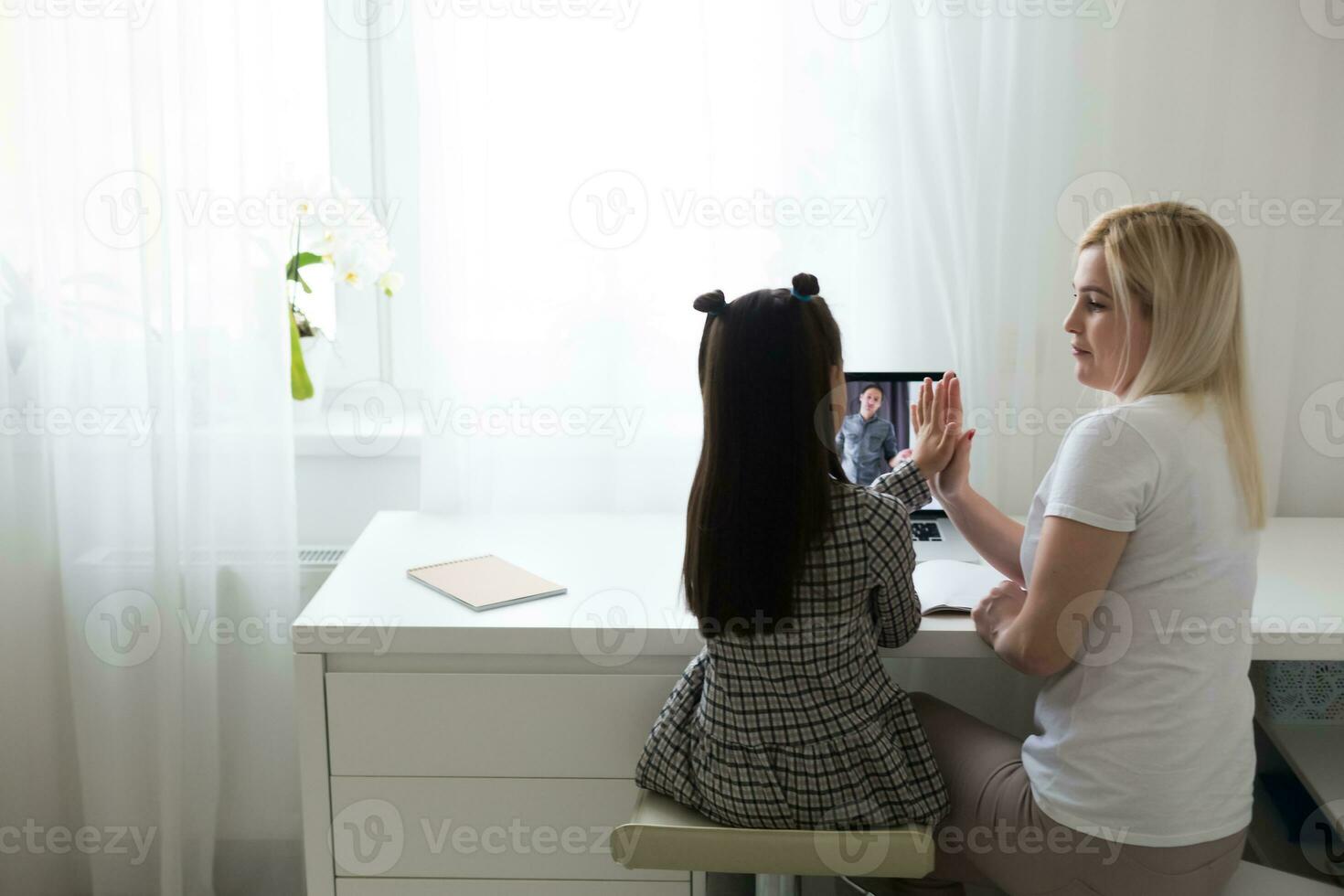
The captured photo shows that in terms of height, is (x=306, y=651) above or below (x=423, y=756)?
above

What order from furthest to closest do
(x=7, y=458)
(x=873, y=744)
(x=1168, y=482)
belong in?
(x=7, y=458), (x=873, y=744), (x=1168, y=482)

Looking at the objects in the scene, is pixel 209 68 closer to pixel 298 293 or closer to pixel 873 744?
pixel 298 293

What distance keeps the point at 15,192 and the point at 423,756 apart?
1.16 metres

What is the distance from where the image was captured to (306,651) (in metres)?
1.47

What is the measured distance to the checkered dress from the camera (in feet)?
4.22

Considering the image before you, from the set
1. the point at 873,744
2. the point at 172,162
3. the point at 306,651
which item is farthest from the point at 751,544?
the point at 172,162
